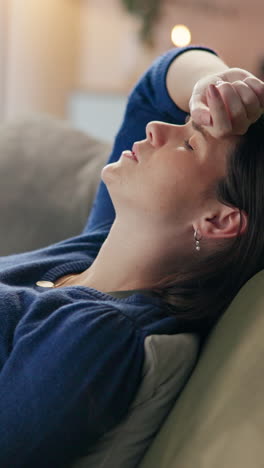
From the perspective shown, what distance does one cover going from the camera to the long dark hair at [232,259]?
1042mm

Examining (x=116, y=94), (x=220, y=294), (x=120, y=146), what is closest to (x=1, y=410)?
(x=220, y=294)

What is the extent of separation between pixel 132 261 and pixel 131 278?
3 cm

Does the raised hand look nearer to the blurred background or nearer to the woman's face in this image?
the woman's face

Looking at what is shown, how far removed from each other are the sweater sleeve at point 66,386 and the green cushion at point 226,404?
0.08 meters

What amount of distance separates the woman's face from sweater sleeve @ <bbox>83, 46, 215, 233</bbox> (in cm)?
21

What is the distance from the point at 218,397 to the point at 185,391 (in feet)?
0.32

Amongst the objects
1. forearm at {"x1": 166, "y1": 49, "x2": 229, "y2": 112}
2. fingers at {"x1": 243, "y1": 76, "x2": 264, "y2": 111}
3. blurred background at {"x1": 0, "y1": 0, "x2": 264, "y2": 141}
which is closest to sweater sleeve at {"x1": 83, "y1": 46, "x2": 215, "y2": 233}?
forearm at {"x1": 166, "y1": 49, "x2": 229, "y2": 112}

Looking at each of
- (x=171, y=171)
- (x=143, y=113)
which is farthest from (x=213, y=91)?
(x=143, y=113)

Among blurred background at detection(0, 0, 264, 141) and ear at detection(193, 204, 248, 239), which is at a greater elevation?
ear at detection(193, 204, 248, 239)

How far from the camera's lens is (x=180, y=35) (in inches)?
149

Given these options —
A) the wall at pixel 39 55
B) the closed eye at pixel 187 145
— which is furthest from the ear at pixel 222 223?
the wall at pixel 39 55

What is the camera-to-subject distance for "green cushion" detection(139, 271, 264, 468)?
77 cm

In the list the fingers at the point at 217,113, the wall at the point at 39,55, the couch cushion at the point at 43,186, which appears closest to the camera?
the fingers at the point at 217,113

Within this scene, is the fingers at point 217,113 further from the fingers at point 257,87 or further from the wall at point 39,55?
the wall at point 39,55
